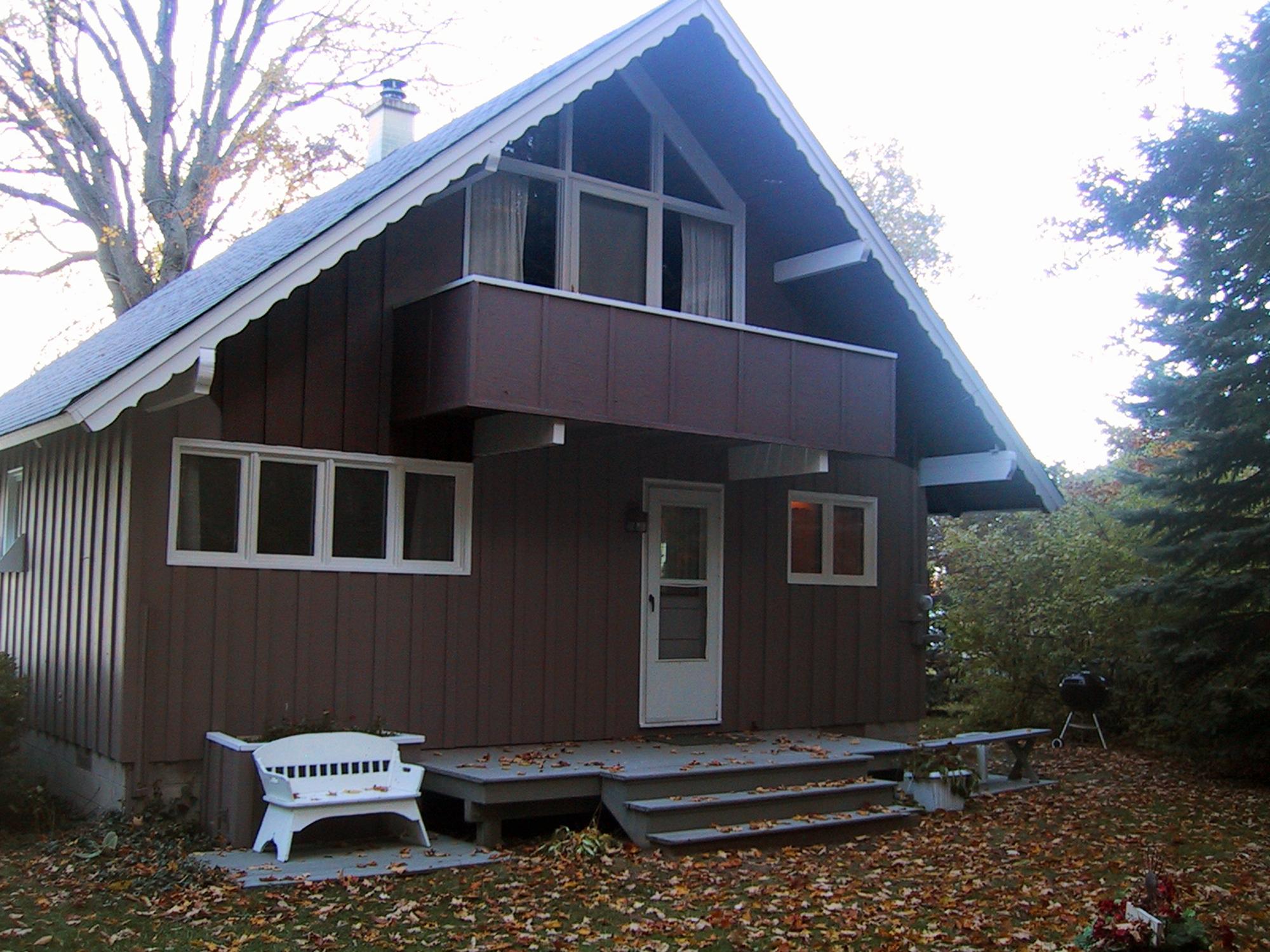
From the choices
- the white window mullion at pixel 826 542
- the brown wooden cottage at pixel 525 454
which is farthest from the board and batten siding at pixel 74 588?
the white window mullion at pixel 826 542

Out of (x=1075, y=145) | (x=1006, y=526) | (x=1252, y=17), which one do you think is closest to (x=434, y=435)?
(x=1252, y=17)

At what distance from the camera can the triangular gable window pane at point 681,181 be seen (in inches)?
454

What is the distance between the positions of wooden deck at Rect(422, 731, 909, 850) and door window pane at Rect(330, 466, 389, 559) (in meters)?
1.62

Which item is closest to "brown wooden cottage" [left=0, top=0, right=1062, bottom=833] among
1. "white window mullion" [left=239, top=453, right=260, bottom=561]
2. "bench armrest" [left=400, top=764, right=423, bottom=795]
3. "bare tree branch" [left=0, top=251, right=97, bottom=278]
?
"white window mullion" [left=239, top=453, right=260, bottom=561]

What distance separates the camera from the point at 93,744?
933 cm

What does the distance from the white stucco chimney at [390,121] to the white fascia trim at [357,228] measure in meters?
4.66

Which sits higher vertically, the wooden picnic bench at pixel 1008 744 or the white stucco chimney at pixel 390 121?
the white stucco chimney at pixel 390 121

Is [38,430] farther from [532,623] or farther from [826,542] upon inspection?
[826,542]

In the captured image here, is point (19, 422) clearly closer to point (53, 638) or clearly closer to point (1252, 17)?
point (53, 638)

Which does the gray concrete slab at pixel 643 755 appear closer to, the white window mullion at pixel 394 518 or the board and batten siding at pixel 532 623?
the board and batten siding at pixel 532 623

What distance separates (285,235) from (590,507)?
3385 millimetres

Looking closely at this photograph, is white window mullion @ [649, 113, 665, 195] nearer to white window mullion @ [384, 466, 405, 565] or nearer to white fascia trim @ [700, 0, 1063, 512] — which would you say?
white fascia trim @ [700, 0, 1063, 512]

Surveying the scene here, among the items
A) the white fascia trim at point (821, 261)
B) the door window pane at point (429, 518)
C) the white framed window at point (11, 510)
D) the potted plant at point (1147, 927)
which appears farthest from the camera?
the white framed window at point (11, 510)

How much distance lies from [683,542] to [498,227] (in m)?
3.28
